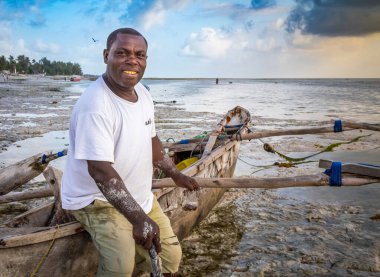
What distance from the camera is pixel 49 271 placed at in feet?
8.70

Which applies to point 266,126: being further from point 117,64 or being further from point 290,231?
point 117,64

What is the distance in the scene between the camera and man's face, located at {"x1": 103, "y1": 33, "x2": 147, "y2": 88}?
2.49 m

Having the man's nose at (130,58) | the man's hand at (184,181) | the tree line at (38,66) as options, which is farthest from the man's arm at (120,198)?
the tree line at (38,66)

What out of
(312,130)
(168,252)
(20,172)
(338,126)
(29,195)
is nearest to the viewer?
(168,252)

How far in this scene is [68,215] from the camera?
3.17 m

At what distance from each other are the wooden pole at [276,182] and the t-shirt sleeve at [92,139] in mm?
1554

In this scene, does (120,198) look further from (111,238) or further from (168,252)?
(168,252)

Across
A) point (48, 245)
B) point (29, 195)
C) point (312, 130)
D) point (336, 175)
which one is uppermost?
point (312, 130)

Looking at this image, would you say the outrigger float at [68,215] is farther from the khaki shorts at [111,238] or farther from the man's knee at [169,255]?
the man's knee at [169,255]

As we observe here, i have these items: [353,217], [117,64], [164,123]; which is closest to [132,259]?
[117,64]

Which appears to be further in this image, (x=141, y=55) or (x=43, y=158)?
(x=43, y=158)

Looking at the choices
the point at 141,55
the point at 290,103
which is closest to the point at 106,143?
the point at 141,55

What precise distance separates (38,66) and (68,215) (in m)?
156

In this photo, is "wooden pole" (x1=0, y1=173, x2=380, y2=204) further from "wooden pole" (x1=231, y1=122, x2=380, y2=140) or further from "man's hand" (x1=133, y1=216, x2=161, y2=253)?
"wooden pole" (x1=231, y1=122, x2=380, y2=140)
